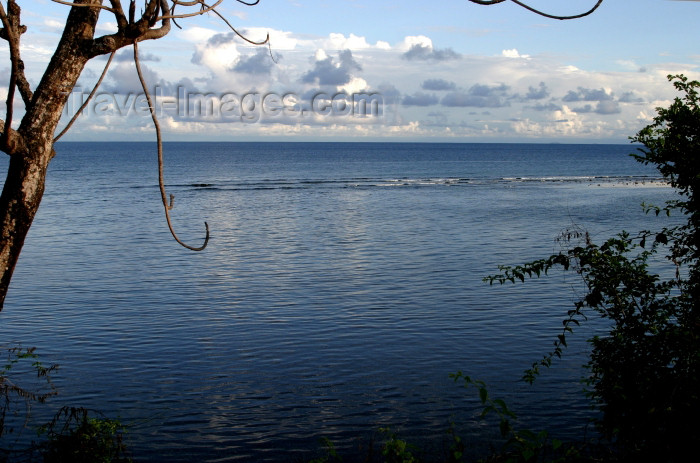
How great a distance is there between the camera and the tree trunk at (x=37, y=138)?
136 inches

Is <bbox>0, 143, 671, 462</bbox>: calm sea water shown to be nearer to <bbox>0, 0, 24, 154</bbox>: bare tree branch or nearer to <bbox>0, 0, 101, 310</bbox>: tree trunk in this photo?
<bbox>0, 0, 101, 310</bbox>: tree trunk

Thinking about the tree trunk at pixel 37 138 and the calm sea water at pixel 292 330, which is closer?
the tree trunk at pixel 37 138

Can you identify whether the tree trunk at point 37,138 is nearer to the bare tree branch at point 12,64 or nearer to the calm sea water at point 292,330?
the bare tree branch at point 12,64

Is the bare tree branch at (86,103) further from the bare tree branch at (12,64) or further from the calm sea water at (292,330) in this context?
the calm sea water at (292,330)

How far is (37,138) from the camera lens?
11.5 ft

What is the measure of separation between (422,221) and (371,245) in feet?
31.5

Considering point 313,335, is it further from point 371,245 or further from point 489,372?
point 371,245

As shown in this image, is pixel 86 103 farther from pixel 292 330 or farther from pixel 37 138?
pixel 292 330

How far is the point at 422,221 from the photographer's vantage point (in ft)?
131

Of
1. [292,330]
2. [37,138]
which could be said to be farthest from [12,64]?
[292,330]

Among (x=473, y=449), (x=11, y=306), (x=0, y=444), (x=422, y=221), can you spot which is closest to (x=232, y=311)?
(x=11, y=306)

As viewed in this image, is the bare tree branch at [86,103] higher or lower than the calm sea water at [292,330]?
higher

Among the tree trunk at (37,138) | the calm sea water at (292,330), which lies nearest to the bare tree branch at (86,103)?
the tree trunk at (37,138)

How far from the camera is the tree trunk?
3.47m
